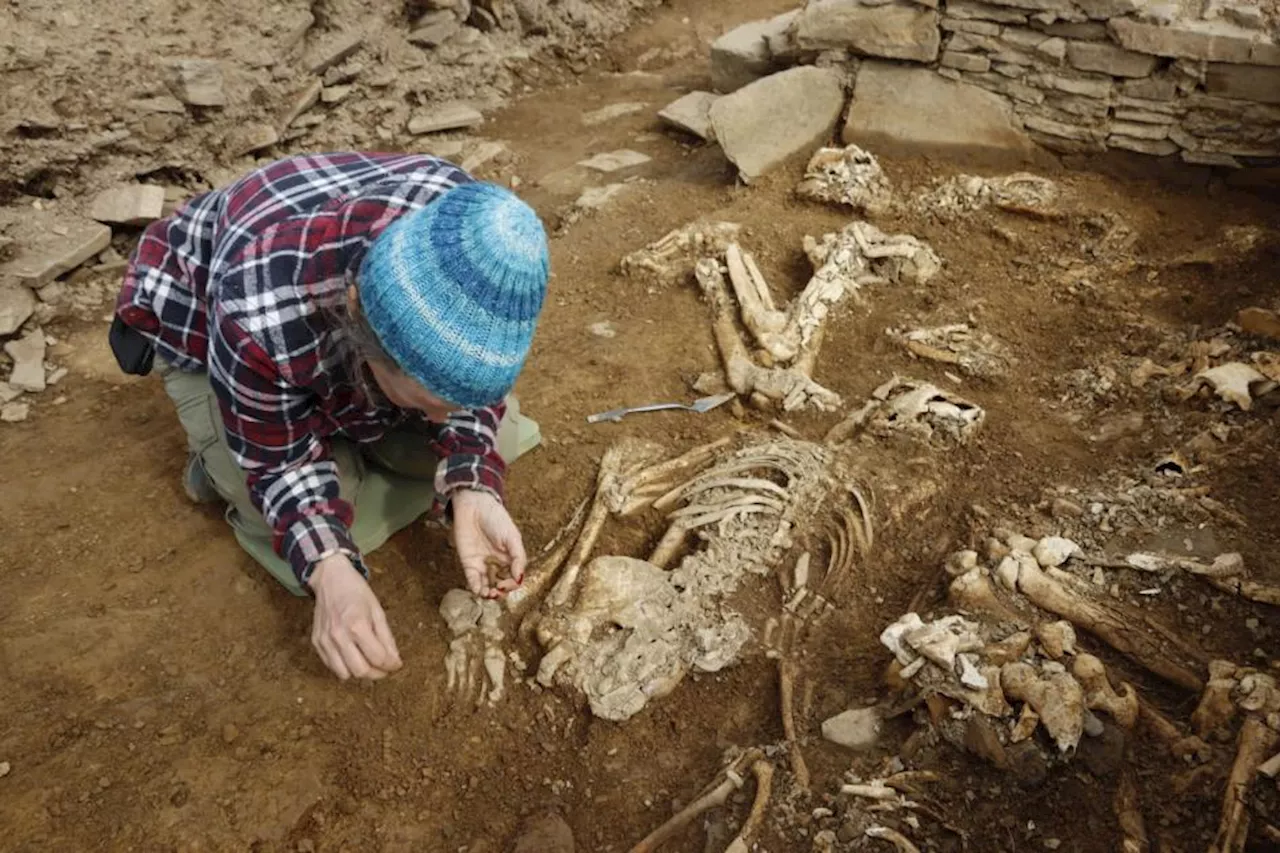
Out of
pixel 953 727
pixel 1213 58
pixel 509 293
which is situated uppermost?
pixel 509 293

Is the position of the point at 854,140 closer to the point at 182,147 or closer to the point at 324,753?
the point at 182,147

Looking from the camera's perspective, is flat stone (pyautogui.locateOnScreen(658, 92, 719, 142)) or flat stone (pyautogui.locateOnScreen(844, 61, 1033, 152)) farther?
flat stone (pyautogui.locateOnScreen(658, 92, 719, 142))

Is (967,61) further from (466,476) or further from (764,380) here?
(466,476)

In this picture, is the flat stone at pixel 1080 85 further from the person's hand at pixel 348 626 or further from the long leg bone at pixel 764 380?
the person's hand at pixel 348 626

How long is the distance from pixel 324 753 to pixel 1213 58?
4541 millimetres

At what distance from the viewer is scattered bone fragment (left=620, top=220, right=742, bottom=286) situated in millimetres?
4336

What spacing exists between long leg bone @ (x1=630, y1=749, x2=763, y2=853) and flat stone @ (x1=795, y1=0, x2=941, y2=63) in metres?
3.84

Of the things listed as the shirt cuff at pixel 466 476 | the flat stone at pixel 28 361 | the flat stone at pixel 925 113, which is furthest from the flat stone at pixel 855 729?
the flat stone at pixel 925 113

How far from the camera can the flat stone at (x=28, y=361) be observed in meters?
3.87

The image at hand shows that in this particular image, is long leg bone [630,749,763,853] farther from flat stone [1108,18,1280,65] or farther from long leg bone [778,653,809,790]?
flat stone [1108,18,1280,65]

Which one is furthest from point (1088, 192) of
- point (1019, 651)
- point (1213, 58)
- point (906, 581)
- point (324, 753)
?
point (324, 753)

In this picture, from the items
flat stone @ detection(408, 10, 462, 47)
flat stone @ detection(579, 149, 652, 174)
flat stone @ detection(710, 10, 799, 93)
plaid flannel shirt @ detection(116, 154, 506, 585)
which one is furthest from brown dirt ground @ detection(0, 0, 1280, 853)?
flat stone @ detection(408, 10, 462, 47)

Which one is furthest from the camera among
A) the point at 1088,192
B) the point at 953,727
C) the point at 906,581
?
the point at 1088,192

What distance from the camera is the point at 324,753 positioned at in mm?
2451
